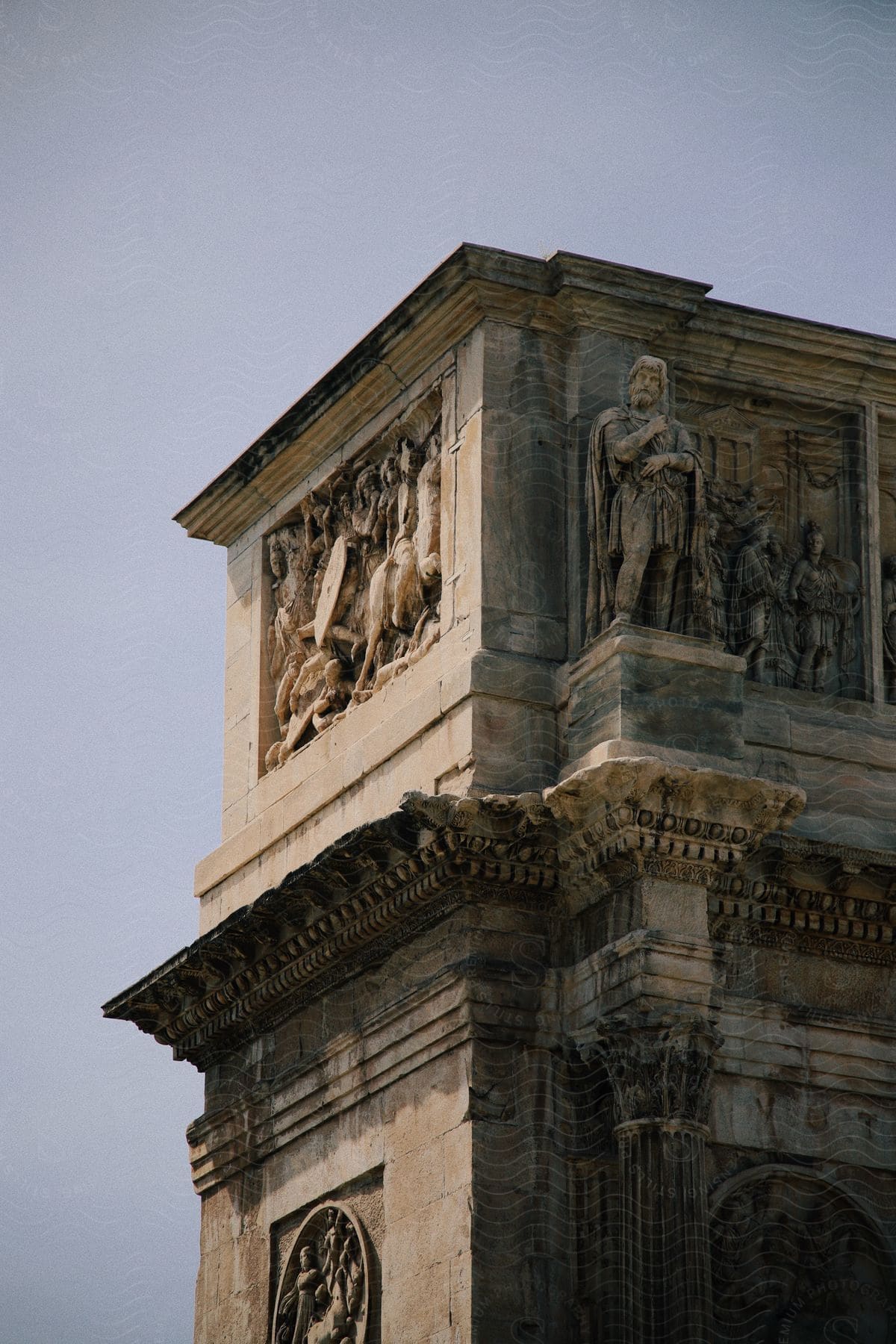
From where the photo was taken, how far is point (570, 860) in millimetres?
19938

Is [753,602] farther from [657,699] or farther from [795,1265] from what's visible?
[795,1265]

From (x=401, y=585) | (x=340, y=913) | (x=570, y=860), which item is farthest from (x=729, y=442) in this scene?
(x=340, y=913)

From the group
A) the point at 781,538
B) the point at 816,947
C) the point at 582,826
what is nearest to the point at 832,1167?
the point at 816,947

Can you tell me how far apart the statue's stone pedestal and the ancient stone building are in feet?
0.08

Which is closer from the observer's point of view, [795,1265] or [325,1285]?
[795,1265]

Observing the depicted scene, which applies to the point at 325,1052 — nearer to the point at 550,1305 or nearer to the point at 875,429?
the point at 550,1305

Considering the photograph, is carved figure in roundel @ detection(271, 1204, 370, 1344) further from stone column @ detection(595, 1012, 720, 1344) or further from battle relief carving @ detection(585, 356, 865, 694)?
battle relief carving @ detection(585, 356, 865, 694)

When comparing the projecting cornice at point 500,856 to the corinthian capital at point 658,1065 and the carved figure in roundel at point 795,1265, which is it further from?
the carved figure in roundel at point 795,1265

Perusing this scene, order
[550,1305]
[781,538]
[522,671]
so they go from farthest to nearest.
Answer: [781,538]
[522,671]
[550,1305]

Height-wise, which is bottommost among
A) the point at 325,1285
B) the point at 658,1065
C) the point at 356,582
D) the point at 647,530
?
the point at 325,1285

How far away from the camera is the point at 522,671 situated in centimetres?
2061

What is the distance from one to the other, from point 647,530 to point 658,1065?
3.47 meters

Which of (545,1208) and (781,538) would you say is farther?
(781,538)

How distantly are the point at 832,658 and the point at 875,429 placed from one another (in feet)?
5.65
